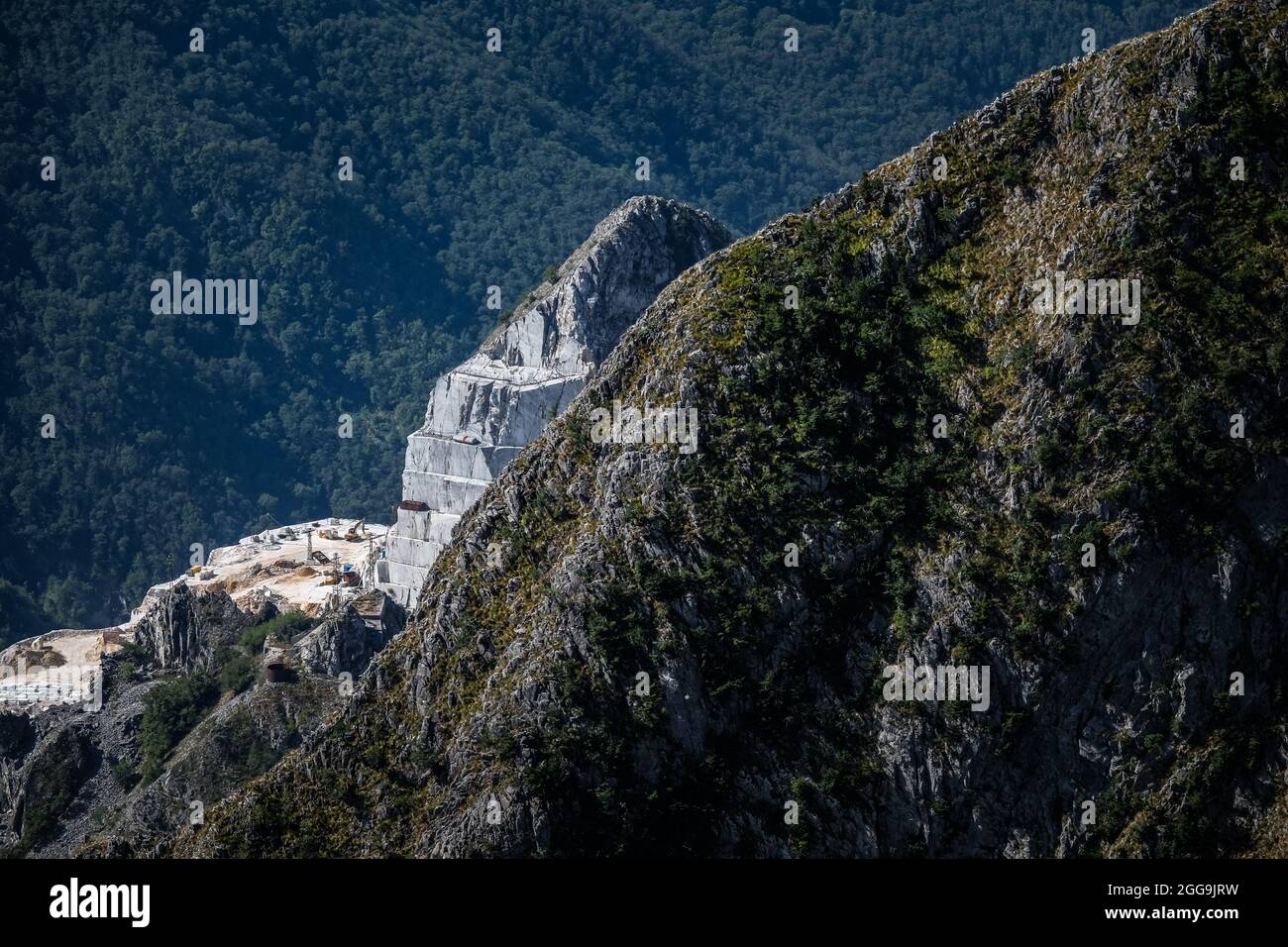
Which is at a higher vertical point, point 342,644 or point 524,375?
point 524,375

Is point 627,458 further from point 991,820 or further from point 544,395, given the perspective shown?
point 544,395

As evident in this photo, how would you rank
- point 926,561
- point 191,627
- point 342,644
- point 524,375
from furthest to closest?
1. point 524,375
2. point 191,627
3. point 342,644
4. point 926,561

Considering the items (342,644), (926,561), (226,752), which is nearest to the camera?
(926,561)

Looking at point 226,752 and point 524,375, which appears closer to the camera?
point 226,752

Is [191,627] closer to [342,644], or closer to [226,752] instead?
[342,644]

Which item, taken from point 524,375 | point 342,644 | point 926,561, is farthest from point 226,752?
point 926,561

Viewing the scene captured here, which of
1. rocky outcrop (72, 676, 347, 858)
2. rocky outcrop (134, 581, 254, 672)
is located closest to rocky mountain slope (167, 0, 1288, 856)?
rocky outcrop (72, 676, 347, 858)

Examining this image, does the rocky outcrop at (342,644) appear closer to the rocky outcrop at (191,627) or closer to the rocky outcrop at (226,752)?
the rocky outcrop at (226,752)
